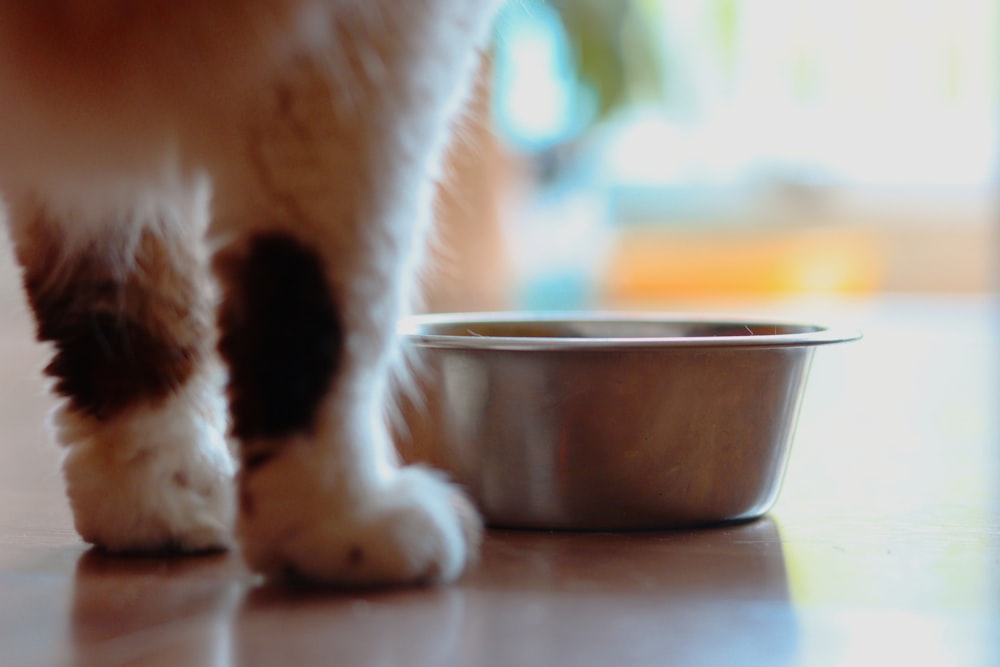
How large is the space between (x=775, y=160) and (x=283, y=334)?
6104 millimetres

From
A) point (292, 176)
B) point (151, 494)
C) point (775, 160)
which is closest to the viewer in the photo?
point (292, 176)

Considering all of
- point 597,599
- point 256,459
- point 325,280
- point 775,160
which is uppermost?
point 775,160

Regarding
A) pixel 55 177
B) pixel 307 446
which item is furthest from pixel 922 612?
pixel 55 177

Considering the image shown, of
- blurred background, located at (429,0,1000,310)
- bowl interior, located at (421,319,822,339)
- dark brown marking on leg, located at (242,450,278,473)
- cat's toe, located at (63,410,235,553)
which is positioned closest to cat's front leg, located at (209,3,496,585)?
dark brown marking on leg, located at (242,450,278,473)

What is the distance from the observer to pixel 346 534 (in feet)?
3.11

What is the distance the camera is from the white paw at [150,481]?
3.66 ft

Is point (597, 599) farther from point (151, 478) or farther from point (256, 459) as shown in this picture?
point (151, 478)

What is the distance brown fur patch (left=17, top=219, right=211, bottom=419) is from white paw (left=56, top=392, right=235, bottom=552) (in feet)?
0.07

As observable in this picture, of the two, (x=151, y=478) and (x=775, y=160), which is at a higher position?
(x=775, y=160)

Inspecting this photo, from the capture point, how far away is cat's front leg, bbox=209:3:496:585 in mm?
926

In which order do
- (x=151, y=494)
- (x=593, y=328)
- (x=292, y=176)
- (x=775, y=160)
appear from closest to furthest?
(x=292, y=176), (x=151, y=494), (x=593, y=328), (x=775, y=160)

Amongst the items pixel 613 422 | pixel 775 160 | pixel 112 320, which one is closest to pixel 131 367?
pixel 112 320

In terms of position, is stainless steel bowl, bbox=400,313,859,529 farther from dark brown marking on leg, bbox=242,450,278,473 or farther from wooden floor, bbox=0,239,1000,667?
dark brown marking on leg, bbox=242,450,278,473

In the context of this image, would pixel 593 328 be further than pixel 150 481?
Yes
